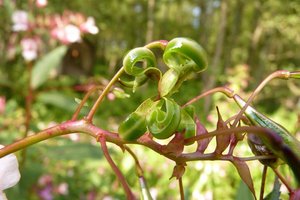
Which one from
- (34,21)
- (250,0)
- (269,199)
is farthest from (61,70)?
(269,199)

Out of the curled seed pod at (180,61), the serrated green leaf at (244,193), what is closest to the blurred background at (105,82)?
the serrated green leaf at (244,193)

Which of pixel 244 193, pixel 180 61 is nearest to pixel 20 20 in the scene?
pixel 244 193

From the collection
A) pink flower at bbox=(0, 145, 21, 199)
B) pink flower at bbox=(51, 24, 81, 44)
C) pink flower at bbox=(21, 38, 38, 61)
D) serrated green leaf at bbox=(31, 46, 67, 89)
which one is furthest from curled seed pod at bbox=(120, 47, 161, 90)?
pink flower at bbox=(51, 24, 81, 44)

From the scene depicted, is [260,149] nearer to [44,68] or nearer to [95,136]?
[95,136]

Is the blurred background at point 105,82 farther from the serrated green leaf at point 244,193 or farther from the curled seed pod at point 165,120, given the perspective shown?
the curled seed pod at point 165,120

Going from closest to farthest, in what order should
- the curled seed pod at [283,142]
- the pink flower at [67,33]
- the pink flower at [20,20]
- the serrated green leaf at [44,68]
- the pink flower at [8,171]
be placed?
1. the curled seed pod at [283,142]
2. the pink flower at [8,171]
3. the serrated green leaf at [44,68]
4. the pink flower at [20,20]
5. the pink flower at [67,33]
